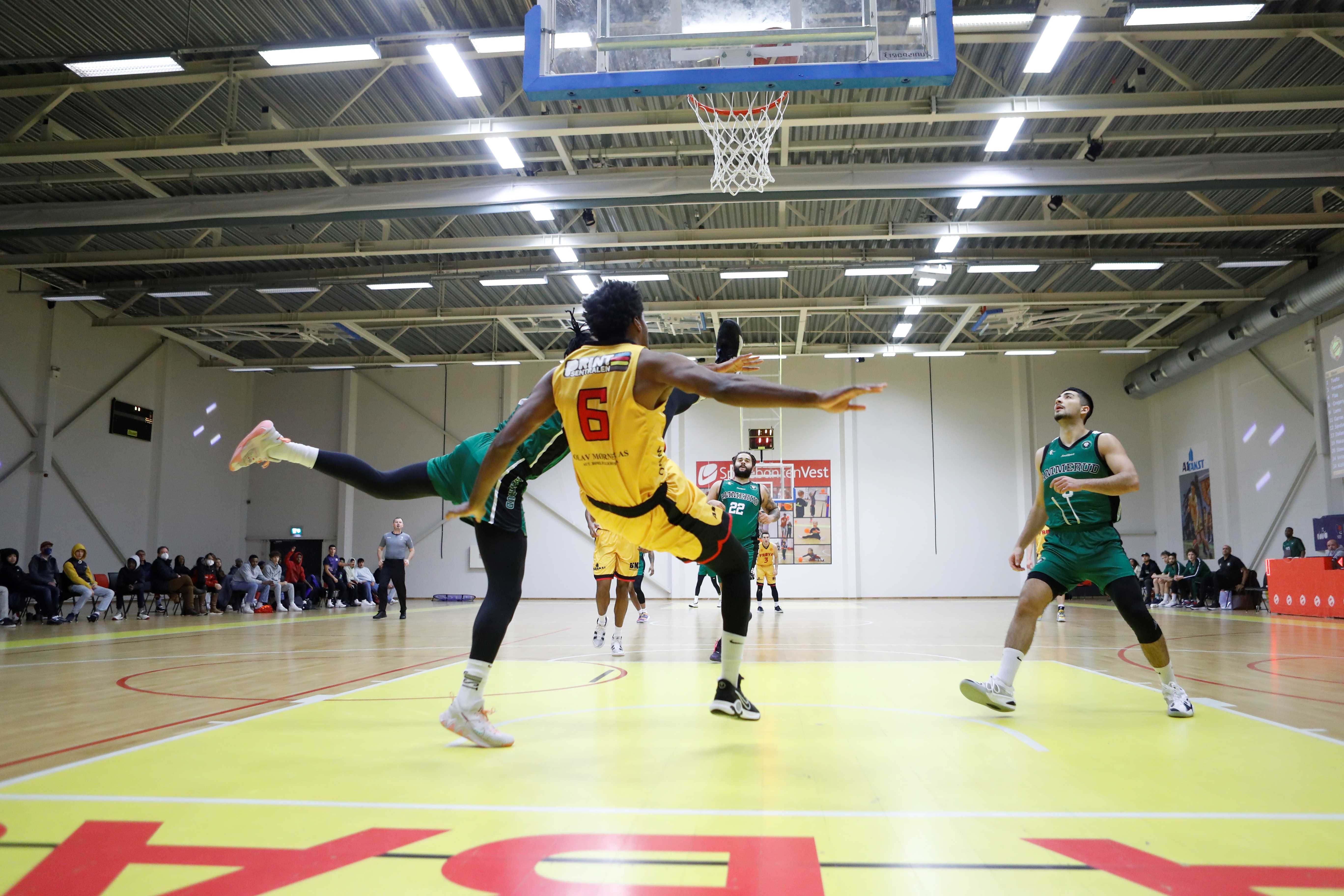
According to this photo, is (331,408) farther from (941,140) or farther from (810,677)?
(810,677)

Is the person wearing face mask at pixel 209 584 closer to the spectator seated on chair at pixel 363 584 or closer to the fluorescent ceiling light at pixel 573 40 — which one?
the spectator seated on chair at pixel 363 584

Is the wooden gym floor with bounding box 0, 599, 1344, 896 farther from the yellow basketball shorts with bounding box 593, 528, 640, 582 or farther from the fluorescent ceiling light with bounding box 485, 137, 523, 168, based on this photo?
the fluorescent ceiling light with bounding box 485, 137, 523, 168

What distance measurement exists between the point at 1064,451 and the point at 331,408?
87.9ft

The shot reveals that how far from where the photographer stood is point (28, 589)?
14.9m

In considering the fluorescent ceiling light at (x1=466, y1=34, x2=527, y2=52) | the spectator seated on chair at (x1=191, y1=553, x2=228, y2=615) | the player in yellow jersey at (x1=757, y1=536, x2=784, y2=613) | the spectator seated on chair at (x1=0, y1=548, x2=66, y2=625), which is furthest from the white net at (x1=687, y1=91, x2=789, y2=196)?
the spectator seated on chair at (x1=191, y1=553, x2=228, y2=615)

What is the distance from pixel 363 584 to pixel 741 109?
19.1 metres

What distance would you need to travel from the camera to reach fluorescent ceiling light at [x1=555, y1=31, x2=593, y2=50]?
8086 mm

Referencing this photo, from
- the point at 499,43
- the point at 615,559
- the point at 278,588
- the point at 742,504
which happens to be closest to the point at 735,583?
the point at 742,504

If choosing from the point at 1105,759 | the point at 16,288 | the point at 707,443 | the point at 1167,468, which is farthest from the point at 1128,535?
the point at 16,288

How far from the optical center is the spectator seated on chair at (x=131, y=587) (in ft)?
56.9

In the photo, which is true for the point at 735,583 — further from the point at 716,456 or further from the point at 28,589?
the point at 716,456

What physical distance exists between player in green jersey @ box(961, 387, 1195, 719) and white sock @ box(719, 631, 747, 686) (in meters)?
1.27

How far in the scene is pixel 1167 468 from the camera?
1013 inches

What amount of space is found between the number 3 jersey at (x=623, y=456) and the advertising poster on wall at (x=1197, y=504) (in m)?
23.4
